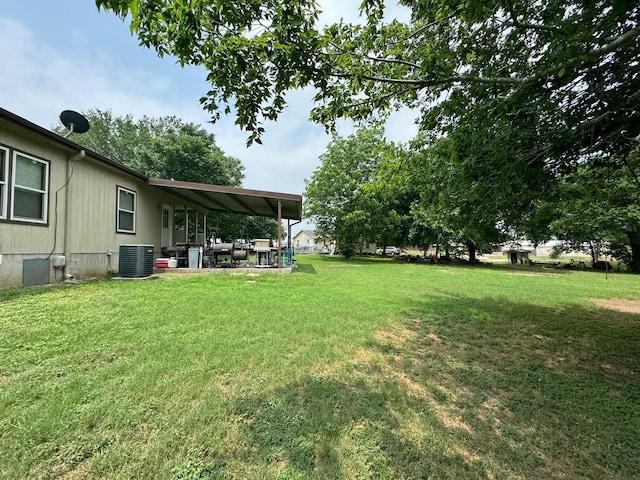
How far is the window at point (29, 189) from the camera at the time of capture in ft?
18.2

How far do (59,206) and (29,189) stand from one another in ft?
2.26

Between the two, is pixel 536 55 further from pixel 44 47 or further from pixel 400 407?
pixel 44 47

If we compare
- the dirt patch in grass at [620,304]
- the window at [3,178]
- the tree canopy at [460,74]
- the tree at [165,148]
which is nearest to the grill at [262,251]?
the window at [3,178]

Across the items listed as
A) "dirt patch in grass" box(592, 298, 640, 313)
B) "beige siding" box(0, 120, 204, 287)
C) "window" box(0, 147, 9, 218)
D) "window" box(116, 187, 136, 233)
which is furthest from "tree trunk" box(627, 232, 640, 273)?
"window" box(0, 147, 9, 218)

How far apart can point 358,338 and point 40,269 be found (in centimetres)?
678

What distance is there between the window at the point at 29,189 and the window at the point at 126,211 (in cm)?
236

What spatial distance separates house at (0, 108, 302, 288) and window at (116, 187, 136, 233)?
3 cm

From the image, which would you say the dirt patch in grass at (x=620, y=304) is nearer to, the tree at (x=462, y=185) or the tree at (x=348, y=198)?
the tree at (x=462, y=185)

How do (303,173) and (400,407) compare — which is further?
(303,173)

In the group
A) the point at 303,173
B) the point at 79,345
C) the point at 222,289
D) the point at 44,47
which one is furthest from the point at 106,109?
the point at 79,345

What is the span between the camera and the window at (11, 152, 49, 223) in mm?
5547

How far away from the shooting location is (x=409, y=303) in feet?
20.1

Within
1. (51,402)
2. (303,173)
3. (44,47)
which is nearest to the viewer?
(51,402)

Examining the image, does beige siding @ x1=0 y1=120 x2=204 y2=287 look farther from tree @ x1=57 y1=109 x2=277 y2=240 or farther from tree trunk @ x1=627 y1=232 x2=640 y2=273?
tree trunk @ x1=627 y1=232 x2=640 y2=273
